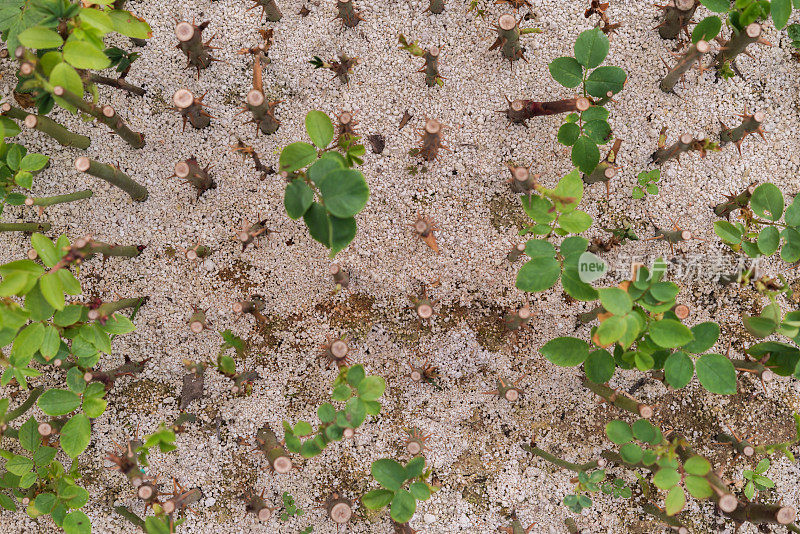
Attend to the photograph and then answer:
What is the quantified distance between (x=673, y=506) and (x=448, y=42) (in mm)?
2231

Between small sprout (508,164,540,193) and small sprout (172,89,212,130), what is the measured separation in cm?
137

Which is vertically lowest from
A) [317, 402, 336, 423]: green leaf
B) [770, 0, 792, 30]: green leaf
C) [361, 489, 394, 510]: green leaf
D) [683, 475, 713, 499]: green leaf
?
[361, 489, 394, 510]: green leaf

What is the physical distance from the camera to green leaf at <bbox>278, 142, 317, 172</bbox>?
1.74 meters

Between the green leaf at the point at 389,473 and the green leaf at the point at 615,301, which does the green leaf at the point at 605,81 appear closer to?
the green leaf at the point at 615,301

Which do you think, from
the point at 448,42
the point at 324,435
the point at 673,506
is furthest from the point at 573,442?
the point at 448,42

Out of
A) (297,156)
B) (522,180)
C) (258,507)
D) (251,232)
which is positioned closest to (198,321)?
(251,232)

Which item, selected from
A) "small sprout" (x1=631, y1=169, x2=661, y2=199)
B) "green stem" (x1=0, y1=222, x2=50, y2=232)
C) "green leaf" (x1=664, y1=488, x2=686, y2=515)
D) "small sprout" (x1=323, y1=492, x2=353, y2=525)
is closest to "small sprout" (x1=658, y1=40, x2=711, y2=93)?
"small sprout" (x1=631, y1=169, x2=661, y2=199)

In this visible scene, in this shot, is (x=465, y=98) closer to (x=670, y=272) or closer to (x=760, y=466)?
(x=670, y=272)

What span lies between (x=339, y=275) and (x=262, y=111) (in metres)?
0.79

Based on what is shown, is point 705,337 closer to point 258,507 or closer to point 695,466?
point 695,466

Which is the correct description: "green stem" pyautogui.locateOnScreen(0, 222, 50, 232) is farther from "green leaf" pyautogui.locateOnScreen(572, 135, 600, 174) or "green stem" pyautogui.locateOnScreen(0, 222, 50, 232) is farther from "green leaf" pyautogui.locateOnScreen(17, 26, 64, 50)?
"green leaf" pyautogui.locateOnScreen(572, 135, 600, 174)

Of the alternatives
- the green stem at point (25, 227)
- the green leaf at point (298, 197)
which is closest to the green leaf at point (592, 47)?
the green leaf at point (298, 197)

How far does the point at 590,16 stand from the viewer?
256 cm

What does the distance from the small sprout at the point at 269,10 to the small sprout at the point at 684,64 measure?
1.90 metres
